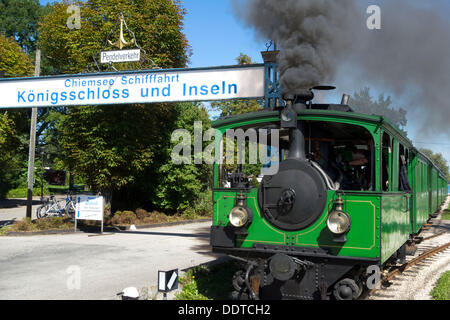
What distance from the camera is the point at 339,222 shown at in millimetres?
5500

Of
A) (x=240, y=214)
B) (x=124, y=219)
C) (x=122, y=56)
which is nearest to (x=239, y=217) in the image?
(x=240, y=214)

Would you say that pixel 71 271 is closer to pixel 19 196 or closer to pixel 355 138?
pixel 355 138

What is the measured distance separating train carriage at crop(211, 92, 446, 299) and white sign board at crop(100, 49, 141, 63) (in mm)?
5611

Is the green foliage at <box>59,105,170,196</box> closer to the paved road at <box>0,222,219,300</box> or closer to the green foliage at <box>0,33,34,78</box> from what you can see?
the green foliage at <box>0,33,34,78</box>

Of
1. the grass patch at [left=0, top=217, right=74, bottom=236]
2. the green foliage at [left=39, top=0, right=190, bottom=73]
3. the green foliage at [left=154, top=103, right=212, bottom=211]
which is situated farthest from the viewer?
the green foliage at [left=154, top=103, right=212, bottom=211]

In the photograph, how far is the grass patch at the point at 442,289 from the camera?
23.8 ft

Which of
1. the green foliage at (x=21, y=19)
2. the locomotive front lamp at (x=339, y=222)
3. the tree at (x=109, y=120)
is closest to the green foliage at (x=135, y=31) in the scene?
the tree at (x=109, y=120)

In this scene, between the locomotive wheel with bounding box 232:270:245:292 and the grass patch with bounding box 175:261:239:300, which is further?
the grass patch with bounding box 175:261:239:300

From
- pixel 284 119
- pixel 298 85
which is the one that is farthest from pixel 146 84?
pixel 284 119

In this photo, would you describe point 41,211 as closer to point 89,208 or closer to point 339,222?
point 89,208

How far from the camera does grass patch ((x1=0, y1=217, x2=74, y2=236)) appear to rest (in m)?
14.8

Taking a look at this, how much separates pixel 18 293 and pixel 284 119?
208 inches

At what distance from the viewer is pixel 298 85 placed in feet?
23.7

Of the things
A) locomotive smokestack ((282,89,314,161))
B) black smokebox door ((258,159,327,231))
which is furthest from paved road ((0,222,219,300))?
locomotive smokestack ((282,89,314,161))
